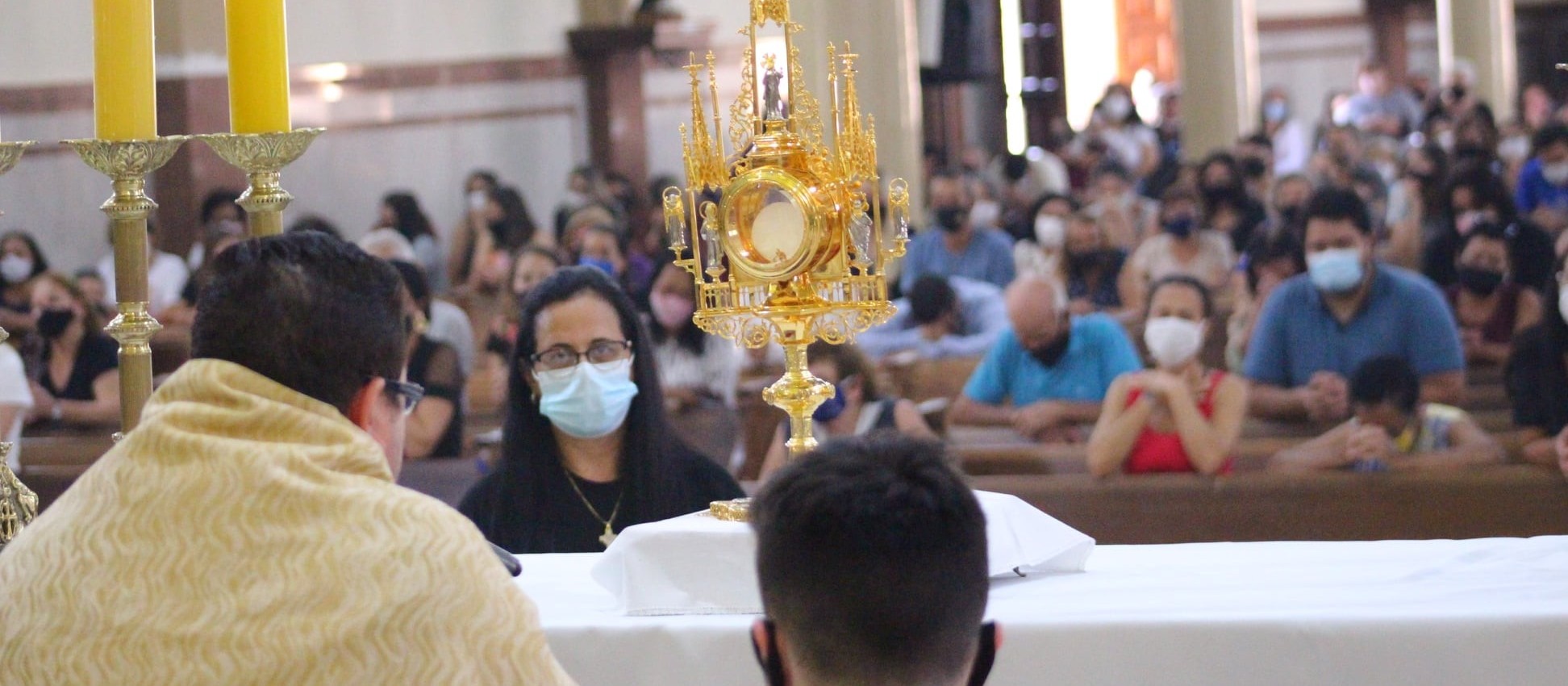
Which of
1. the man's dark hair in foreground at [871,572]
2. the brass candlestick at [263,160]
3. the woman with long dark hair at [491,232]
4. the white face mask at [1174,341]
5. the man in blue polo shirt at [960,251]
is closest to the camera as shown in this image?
the man's dark hair in foreground at [871,572]

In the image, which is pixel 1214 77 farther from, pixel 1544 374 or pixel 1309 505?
pixel 1309 505

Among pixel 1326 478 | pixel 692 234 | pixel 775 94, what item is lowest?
pixel 1326 478

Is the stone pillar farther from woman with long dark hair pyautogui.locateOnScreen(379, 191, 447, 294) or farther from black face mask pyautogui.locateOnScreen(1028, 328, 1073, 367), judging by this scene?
black face mask pyautogui.locateOnScreen(1028, 328, 1073, 367)

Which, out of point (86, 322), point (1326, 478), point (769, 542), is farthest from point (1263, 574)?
point (86, 322)

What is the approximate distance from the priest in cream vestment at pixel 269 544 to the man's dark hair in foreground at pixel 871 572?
1.02 feet

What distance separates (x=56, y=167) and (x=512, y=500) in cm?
995

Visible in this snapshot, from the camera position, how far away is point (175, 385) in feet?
5.83

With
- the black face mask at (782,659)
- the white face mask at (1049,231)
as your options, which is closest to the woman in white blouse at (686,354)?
the white face mask at (1049,231)

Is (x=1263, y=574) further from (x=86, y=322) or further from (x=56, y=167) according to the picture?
(x=56, y=167)

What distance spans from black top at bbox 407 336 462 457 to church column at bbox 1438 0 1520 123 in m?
15.0

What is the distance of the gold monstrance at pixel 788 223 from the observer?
2562 mm

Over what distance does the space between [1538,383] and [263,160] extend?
412 cm

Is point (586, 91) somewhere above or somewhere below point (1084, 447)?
above

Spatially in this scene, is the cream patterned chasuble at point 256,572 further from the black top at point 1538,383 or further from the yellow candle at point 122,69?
the black top at point 1538,383
